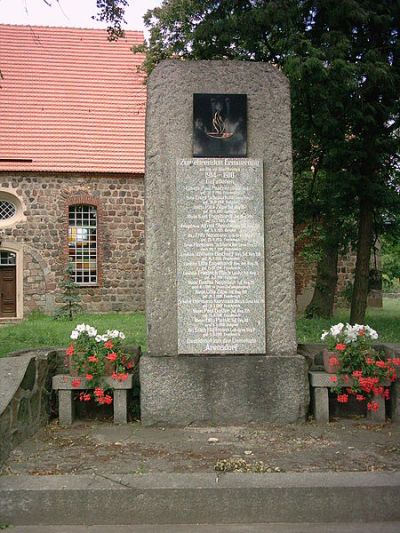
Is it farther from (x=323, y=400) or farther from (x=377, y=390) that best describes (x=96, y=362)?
(x=377, y=390)

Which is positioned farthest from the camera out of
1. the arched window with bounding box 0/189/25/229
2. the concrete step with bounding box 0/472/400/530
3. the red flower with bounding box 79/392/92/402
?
the arched window with bounding box 0/189/25/229

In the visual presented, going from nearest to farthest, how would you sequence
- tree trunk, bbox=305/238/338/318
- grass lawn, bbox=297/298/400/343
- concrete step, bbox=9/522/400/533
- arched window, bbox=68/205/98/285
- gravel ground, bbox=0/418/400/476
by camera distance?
concrete step, bbox=9/522/400/533, gravel ground, bbox=0/418/400/476, grass lawn, bbox=297/298/400/343, tree trunk, bbox=305/238/338/318, arched window, bbox=68/205/98/285

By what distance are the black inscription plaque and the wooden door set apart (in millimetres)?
16937

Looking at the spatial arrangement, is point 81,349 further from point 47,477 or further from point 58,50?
point 58,50

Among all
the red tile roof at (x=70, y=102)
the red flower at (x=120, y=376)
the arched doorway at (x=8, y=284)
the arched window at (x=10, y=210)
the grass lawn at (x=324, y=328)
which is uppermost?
the red tile roof at (x=70, y=102)

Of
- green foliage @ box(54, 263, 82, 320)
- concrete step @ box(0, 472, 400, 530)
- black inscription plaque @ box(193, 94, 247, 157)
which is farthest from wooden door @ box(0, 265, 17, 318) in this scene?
concrete step @ box(0, 472, 400, 530)

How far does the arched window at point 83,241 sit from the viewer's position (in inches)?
855

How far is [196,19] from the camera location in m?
13.2

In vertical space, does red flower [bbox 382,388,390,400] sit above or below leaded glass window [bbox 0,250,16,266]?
below

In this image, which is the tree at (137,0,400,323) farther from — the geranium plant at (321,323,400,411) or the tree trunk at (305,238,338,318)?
the tree trunk at (305,238,338,318)

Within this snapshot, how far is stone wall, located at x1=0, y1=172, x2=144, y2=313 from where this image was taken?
21.2 metres

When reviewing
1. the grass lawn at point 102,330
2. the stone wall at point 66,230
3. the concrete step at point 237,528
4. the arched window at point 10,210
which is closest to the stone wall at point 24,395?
the concrete step at point 237,528

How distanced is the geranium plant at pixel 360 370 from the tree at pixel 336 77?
527cm

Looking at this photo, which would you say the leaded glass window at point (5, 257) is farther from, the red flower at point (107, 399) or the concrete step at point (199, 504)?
the concrete step at point (199, 504)
